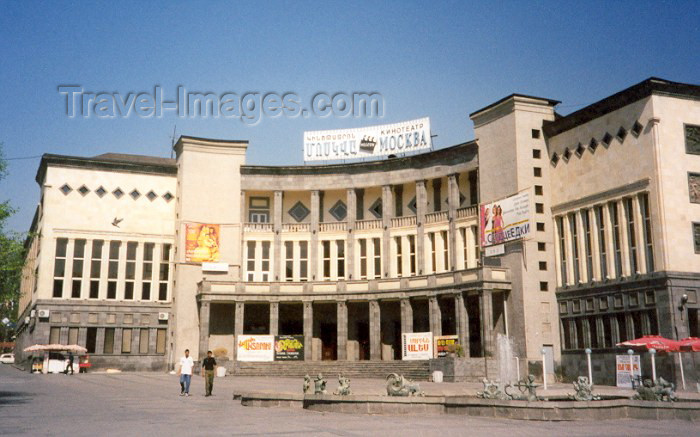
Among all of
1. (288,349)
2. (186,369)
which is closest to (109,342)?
(288,349)

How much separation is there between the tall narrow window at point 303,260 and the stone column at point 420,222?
9.92 metres

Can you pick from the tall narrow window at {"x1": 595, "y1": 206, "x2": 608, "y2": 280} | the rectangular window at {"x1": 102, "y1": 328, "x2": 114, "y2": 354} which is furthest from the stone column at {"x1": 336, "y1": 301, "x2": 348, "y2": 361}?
the tall narrow window at {"x1": 595, "y1": 206, "x2": 608, "y2": 280}

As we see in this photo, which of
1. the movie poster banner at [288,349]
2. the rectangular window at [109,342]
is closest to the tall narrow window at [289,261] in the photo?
the movie poster banner at [288,349]

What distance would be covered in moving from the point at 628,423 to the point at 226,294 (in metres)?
40.6

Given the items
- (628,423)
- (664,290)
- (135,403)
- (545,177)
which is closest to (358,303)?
(545,177)

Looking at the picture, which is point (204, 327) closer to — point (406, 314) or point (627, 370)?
point (406, 314)

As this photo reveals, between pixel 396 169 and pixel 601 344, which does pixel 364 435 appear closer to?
pixel 601 344

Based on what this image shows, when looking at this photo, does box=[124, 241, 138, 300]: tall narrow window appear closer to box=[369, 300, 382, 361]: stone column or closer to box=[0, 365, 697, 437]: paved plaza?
box=[369, 300, 382, 361]: stone column

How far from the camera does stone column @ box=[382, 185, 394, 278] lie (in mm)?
57969

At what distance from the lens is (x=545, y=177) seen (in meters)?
50.3

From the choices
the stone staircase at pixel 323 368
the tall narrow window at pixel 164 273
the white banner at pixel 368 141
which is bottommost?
the stone staircase at pixel 323 368

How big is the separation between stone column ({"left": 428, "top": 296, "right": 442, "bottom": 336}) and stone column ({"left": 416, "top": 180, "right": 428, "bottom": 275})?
16.8ft

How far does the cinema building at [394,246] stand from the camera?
42500 millimetres

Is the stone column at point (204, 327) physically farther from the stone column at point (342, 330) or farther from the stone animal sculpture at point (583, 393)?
the stone animal sculpture at point (583, 393)
